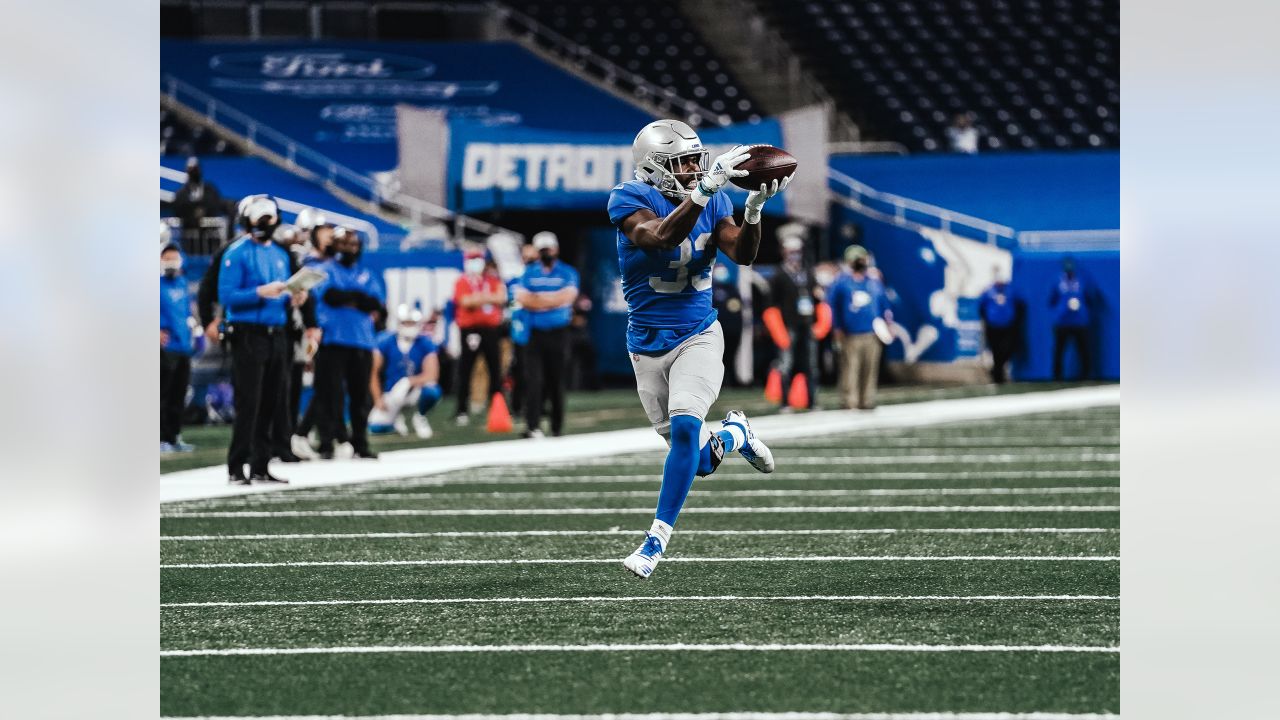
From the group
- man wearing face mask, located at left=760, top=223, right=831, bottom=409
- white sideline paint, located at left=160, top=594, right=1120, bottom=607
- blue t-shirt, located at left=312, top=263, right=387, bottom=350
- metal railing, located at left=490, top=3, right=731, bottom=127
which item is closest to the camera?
white sideline paint, located at left=160, top=594, right=1120, bottom=607

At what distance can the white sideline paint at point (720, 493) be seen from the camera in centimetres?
1085

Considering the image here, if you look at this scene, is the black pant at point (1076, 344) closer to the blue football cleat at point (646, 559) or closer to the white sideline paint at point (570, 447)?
the white sideline paint at point (570, 447)

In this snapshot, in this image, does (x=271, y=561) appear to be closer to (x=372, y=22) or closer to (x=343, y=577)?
(x=343, y=577)

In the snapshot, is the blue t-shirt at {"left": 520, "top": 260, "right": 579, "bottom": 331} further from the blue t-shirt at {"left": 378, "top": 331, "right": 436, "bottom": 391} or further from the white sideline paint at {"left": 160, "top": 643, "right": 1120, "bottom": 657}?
the white sideline paint at {"left": 160, "top": 643, "right": 1120, "bottom": 657}

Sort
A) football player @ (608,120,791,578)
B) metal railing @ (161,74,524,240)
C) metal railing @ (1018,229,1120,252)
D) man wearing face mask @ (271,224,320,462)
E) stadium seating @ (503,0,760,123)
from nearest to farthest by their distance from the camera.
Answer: football player @ (608,120,791,578)
man wearing face mask @ (271,224,320,462)
metal railing @ (161,74,524,240)
metal railing @ (1018,229,1120,252)
stadium seating @ (503,0,760,123)

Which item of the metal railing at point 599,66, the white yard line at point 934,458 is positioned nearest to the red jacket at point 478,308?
the white yard line at point 934,458

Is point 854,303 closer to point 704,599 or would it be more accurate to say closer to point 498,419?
point 498,419

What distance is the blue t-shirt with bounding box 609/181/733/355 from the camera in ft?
23.2

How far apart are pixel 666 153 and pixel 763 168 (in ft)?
1.94

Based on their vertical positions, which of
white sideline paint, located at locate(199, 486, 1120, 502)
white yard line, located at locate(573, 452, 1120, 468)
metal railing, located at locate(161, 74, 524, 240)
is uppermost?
metal railing, located at locate(161, 74, 524, 240)

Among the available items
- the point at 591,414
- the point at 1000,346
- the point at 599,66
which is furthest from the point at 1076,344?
the point at 599,66

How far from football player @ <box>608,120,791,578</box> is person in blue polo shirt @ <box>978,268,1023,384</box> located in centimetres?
1918

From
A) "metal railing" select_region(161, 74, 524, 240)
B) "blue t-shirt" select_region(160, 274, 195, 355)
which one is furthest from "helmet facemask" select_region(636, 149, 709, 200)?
"metal railing" select_region(161, 74, 524, 240)
